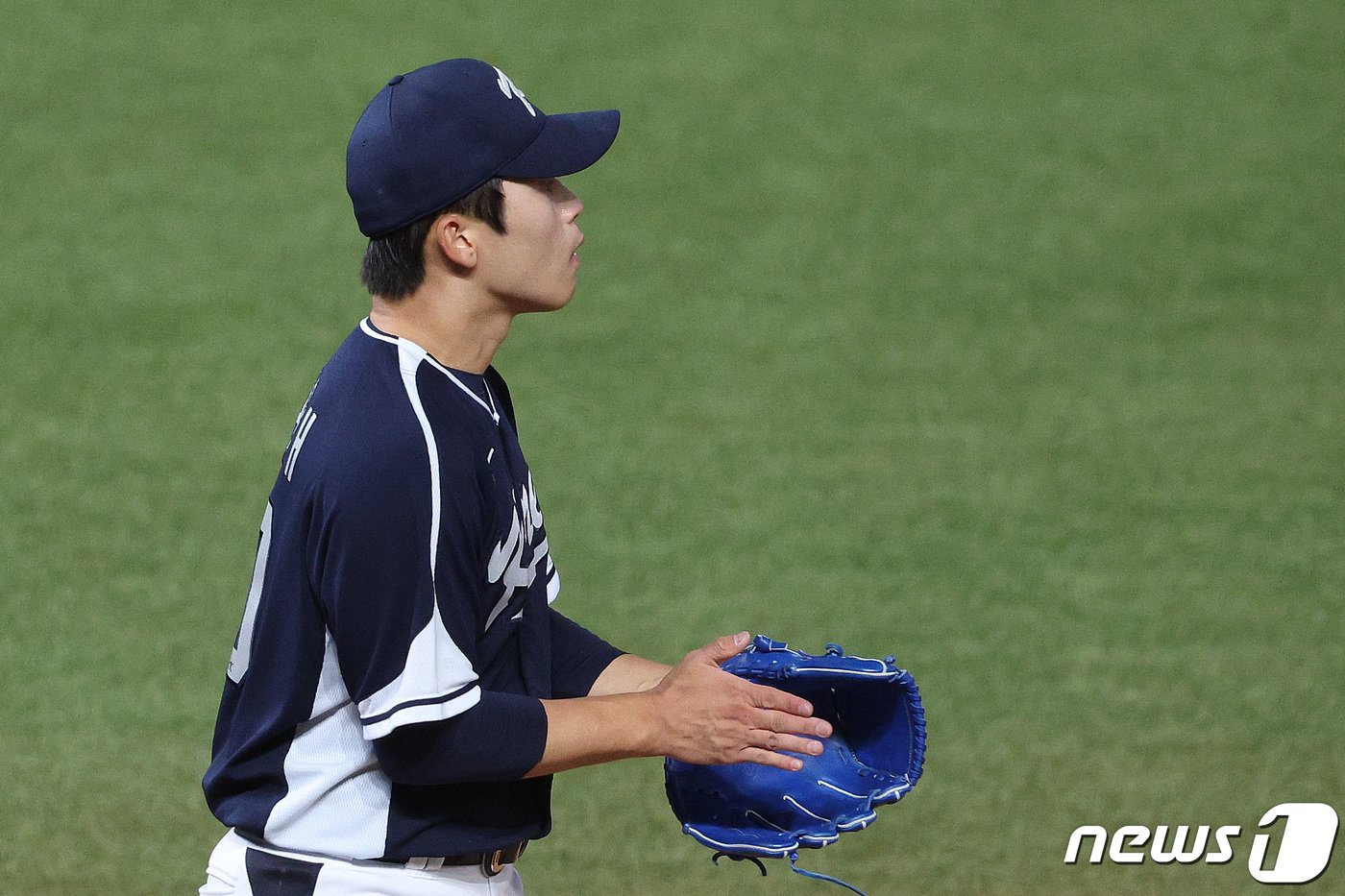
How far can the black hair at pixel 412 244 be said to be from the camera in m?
2.34

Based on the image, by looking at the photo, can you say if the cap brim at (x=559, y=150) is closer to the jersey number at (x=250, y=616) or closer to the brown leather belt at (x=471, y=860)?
the jersey number at (x=250, y=616)

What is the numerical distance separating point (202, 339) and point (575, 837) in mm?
3564

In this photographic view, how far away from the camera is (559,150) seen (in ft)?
7.80

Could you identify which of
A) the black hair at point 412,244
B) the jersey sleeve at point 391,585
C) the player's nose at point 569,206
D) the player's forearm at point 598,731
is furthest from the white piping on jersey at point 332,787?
the player's nose at point 569,206

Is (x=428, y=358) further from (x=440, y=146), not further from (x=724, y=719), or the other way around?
(x=724, y=719)

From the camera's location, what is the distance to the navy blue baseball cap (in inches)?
90.8

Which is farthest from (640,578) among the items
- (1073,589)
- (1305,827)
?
(1305,827)

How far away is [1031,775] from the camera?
480cm

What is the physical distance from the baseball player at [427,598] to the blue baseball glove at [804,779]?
21cm

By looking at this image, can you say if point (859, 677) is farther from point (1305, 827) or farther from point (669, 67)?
point (669, 67)

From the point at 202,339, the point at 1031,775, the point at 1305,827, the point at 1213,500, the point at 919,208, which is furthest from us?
the point at 919,208

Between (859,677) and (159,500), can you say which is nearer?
(859,677)
